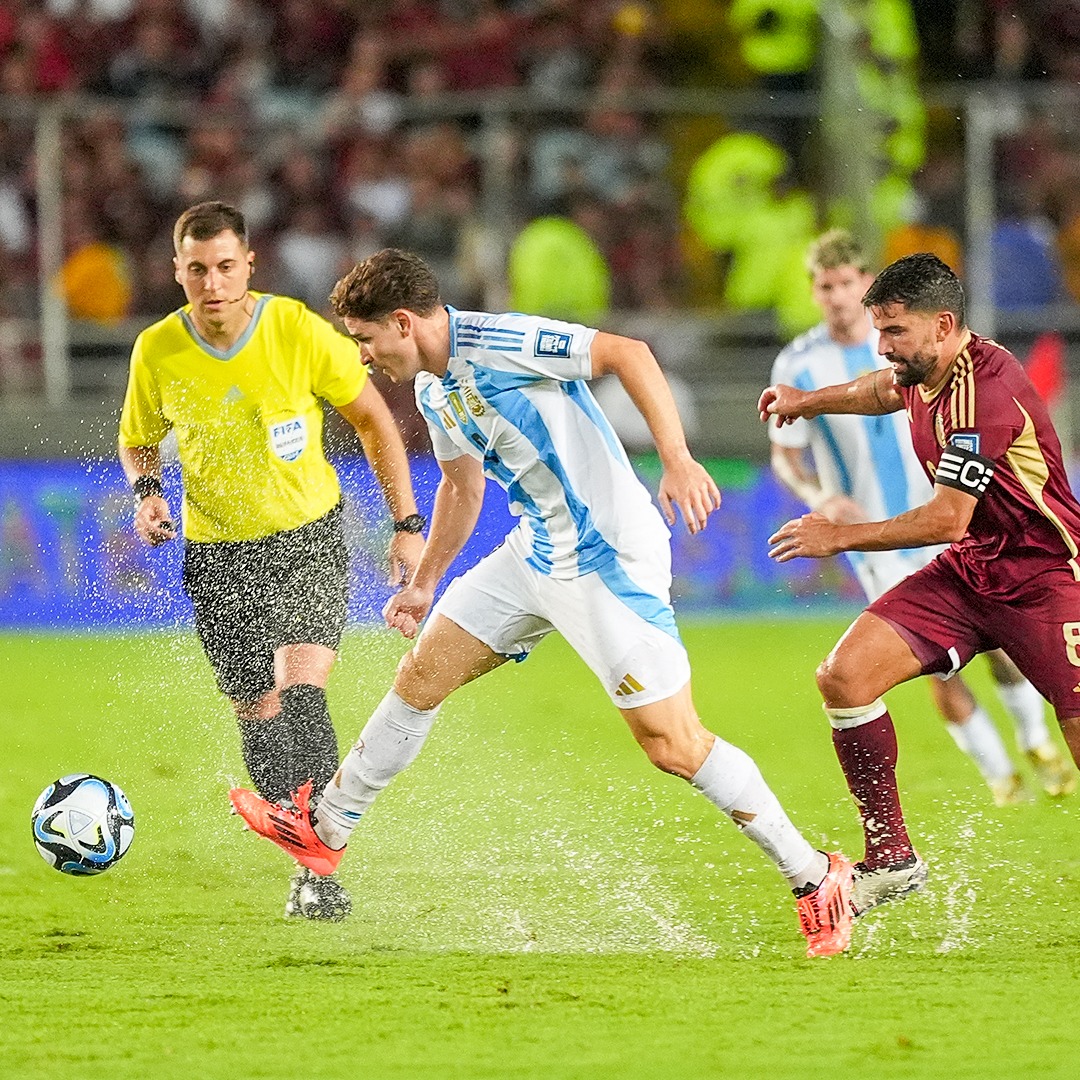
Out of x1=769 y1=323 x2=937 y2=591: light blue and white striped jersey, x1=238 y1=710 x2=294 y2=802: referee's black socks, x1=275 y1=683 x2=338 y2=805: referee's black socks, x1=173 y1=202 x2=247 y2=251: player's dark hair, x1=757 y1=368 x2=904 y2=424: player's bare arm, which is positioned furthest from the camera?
x1=769 y1=323 x2=937 y2=591: light blue and white striped jersey

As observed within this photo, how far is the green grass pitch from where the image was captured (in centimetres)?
448

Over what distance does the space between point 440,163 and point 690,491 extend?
8.48 m

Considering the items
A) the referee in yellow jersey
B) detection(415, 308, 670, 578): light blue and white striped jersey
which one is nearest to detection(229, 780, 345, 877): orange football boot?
the referee in yellow jersey

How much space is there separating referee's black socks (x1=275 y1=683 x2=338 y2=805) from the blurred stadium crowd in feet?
23.0

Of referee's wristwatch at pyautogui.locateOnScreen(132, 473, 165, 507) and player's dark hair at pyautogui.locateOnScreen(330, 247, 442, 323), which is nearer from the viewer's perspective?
player's dark hair at pyautogui.locateOnScreen(330, 247, 442, 323)

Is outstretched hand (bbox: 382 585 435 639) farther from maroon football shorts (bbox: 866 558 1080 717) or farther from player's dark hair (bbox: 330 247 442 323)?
maroon football shorts (bbox: 866 558 1080 717)

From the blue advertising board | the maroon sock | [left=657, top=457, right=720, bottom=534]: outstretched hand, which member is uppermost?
[left=657, top=457, right=720, bottom=534]: outstretched hand

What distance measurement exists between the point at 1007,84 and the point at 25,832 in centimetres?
990

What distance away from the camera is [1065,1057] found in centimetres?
435

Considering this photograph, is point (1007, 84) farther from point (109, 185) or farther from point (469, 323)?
point (469, 323)

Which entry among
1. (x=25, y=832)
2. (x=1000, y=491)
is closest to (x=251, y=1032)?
(x=1000, y=491)

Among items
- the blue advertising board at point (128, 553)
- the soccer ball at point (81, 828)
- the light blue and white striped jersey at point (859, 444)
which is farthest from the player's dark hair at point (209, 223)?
the blue advertising board at point (128, 553)

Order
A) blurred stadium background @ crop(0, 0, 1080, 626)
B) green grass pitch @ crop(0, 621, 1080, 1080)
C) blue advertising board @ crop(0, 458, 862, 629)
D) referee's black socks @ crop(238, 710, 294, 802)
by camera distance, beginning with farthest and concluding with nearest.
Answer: blurred stadium background @ crop(0, 0, 1080, 626)
blue advertising board @ crop(0, 458, 862, 629)
referee's black socks @ crop(238, 710, 294, 802)
green grass pitch @ crop(0, 621, 1080, 1080)

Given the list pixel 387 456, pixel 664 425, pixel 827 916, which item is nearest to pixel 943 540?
pixel 664 425
